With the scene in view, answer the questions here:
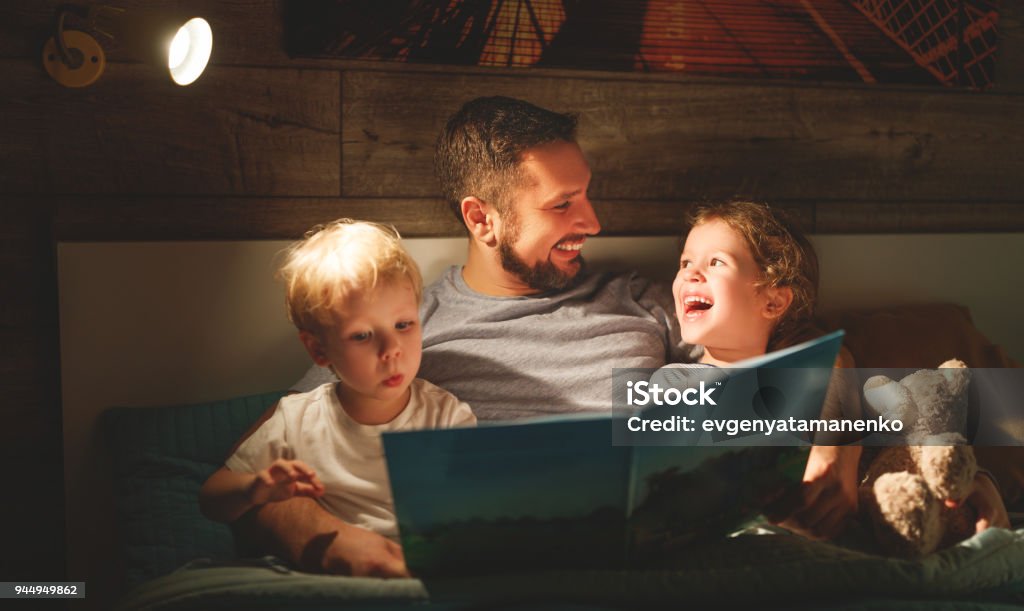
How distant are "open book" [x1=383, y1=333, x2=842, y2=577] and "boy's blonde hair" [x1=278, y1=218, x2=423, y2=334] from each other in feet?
0.93

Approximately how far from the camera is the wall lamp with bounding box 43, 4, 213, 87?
1366 millimetres

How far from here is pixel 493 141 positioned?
1.47 metres

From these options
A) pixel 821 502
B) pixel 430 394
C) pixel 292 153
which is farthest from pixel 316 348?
pixel 821 502

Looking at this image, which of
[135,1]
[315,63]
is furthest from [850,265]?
[135,1]

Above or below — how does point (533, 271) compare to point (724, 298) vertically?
above

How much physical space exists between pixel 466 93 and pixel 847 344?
0.85 metres

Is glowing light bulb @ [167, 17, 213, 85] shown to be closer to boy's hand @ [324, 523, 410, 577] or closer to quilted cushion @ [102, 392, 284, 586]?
quilted cushion @ [102, 392, 284, 586]

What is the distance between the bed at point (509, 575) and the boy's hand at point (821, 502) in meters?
0.03

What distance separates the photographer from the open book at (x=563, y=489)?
3.34 ft

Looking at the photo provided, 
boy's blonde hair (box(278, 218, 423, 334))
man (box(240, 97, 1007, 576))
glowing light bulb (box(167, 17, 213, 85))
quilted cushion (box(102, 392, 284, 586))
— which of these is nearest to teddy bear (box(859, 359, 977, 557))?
man (box(240, 97, 1007, 576))

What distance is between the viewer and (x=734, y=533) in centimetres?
131

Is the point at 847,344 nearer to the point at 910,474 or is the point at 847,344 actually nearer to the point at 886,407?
the point at 886,407

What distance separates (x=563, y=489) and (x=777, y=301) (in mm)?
584

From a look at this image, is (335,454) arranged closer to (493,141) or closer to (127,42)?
(493,141)
